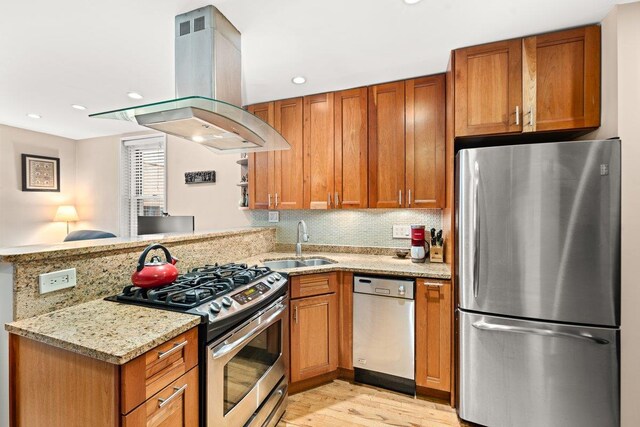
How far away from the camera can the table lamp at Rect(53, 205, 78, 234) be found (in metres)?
4.38

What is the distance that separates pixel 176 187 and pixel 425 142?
315cm

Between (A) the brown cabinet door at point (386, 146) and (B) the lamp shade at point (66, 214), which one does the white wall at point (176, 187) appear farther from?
(A) the brown cabinet door at point (386, 146)

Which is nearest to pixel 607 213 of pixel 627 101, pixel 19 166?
pixel 627 101

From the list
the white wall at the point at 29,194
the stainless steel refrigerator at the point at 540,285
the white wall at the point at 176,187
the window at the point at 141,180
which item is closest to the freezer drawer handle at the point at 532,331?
the stainless steel refrigerator at the point at 540,285

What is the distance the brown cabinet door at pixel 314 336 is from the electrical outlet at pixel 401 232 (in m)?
0.90

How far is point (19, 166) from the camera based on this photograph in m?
4.02

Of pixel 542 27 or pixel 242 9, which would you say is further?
pixel 542 27

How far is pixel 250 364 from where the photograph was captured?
1.60 meters

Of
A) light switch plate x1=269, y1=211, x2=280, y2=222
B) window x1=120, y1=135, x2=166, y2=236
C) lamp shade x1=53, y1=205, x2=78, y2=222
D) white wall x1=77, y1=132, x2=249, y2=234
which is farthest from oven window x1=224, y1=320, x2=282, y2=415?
lamp shade x1=53, y1=205, x2=78, y2=222

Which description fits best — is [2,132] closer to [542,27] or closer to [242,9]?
[242,9]

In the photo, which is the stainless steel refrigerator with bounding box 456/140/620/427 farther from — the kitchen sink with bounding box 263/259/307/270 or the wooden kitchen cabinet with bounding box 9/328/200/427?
the wooden kitchen cabinet with bounding box 9/328/200/427

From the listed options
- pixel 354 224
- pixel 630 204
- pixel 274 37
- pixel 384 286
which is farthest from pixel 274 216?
pixel 630 204

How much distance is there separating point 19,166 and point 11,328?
423cm

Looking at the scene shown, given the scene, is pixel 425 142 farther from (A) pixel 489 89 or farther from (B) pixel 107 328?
(B) pixel 107 328
